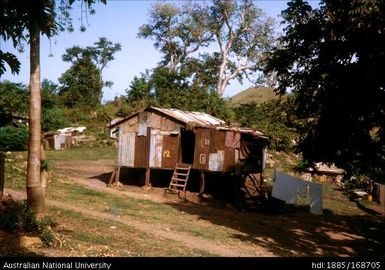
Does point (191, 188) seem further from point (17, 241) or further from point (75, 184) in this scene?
point (17, 241)

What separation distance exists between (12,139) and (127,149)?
13478mm

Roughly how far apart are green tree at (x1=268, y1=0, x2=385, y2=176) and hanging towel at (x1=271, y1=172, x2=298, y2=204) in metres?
7.34

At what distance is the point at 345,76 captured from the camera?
11305 mm

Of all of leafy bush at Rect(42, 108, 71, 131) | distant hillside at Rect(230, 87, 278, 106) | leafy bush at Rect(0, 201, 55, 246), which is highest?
distant hillside at Rect(230, 87, 278, 106)

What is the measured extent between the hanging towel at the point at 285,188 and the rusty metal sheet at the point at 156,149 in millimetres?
6547

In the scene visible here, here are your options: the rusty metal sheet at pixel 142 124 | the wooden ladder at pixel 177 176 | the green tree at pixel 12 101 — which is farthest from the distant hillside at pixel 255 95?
the wooden ladder at pixel 177 176

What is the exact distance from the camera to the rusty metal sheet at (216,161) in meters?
21.4

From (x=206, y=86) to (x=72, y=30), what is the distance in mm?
36661

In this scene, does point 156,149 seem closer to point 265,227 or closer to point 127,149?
point 127,149

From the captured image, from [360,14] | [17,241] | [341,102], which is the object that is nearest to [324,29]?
[360,14]

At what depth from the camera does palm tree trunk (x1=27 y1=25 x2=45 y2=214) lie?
915 cm

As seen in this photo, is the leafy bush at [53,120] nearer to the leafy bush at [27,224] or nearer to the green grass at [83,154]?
the green grass at [83,154]

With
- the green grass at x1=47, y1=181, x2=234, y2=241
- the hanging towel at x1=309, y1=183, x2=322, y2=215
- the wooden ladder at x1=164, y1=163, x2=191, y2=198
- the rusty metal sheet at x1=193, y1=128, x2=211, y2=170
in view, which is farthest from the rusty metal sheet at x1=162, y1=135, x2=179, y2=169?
the hanging towel at x1=309, y1=183, x2=322, y2=215

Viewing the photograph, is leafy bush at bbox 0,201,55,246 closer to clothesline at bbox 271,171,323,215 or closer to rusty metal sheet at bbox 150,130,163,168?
rusty metal sheet at bbox 150,130,163,168
